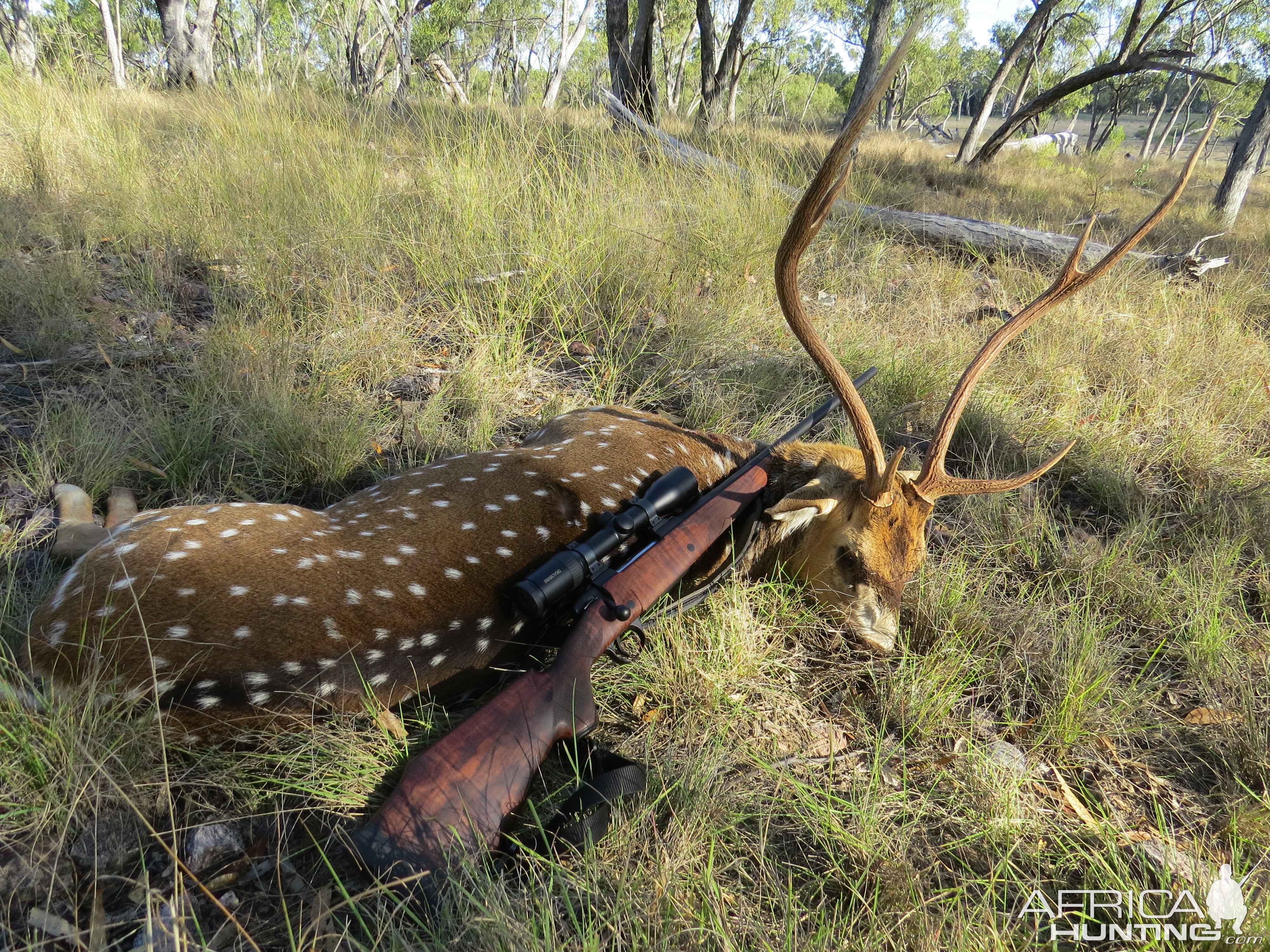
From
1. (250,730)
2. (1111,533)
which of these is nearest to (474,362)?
(250,730)

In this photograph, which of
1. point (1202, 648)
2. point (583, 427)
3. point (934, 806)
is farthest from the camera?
point (583, 427)

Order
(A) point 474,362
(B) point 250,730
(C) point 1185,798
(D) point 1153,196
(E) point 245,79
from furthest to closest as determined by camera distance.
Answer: (D) point 1153,196, (E) point 245,79, (A) point 474,362, (C) point 1185,798, (B) point 250,730

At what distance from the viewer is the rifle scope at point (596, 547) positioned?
2055 millimetres

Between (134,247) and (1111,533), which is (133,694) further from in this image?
(1111,533)

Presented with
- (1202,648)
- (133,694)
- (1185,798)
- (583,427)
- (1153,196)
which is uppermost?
(1153,196)

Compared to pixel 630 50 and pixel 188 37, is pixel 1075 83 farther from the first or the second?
pixel 188 37

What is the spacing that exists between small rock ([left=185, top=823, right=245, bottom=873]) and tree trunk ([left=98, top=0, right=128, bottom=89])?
956cm

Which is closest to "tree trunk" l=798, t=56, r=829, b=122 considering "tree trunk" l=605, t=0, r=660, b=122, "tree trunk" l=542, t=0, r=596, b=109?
"tree trunk" l=605, t=0, r=660, b=122

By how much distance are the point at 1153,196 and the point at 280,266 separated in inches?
623

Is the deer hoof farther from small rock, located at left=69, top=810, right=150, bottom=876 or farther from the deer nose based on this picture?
the deer nose

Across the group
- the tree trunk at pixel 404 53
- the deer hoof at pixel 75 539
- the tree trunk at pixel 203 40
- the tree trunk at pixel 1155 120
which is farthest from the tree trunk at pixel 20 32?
the tree trunk at pixel 1155 120

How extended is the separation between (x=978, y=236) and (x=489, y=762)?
6928mm

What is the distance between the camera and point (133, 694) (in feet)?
5.44

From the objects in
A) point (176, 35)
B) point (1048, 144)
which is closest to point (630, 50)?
point (176, 35)
